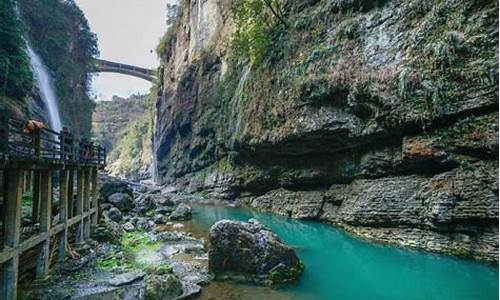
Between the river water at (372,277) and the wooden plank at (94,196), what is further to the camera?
the wooden plank at (94,196)

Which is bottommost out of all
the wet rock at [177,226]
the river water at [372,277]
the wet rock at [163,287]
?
the river water at [372,277]

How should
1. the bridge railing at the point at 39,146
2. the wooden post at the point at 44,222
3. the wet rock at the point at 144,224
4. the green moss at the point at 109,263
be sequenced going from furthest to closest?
the wet rock at the point at 144,224 → the green moss at the point at 109,263 → the wooden post at the point at 44,222 → the bridge railing at the point at 39,146

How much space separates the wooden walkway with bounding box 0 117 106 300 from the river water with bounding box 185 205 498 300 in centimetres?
451

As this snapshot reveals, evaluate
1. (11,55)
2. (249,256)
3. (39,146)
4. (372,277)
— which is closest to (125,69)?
(11,55)

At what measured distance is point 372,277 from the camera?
9.98 m

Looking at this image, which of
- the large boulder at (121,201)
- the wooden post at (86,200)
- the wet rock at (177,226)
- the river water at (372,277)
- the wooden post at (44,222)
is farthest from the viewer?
the large boulder at (121,201)

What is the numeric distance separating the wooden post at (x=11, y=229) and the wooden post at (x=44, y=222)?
1.88m

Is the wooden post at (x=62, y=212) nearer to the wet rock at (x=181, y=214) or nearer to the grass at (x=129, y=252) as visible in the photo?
the grass at (x=129, y=252)

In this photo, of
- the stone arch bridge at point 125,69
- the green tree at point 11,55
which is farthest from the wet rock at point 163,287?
the stone arch bridge at point 125,69

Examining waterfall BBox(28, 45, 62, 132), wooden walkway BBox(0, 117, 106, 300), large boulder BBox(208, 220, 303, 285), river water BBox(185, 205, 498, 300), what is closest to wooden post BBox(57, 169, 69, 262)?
wooden walkway BBox(0, 117, 106, 300)

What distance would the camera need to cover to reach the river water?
838 centimetres

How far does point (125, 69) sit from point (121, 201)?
64.0 meters

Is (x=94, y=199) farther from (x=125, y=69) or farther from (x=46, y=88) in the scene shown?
(x=125, y=69)

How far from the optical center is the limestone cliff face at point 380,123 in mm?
11039
